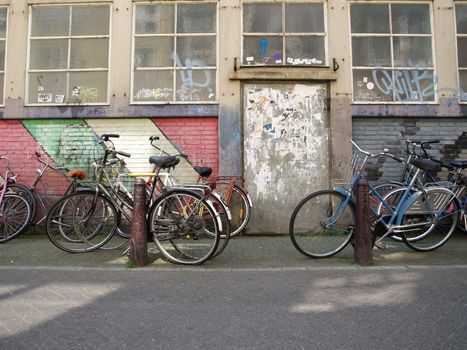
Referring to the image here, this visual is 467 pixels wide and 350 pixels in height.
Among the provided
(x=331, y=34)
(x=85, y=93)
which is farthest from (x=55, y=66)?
(x=331, y=34)

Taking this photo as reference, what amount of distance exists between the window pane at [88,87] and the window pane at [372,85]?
4.61 m

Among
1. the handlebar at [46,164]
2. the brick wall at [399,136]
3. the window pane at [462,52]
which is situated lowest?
the handlebar at [46,164]

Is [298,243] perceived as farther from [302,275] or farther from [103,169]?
[103,169]

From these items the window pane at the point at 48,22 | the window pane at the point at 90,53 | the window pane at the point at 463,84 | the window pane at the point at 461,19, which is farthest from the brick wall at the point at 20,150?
the window pane at the point at 461,19

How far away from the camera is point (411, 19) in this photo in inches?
306

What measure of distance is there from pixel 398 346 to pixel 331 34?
19.8 feet

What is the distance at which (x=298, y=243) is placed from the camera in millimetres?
5242

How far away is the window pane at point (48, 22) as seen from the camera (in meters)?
7.86

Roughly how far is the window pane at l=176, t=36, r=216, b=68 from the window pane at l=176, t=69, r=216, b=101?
0.16 meters

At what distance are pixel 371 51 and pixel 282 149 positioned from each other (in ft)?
8.15

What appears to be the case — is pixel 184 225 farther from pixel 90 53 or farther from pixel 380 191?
pixel 90 53

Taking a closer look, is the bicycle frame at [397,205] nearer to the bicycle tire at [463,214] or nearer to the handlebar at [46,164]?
the bicycle tire at [463,214]

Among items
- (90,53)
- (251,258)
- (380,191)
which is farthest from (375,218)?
(90,53)

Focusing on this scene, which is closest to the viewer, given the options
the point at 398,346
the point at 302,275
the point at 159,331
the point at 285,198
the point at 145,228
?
the point at 398,346
